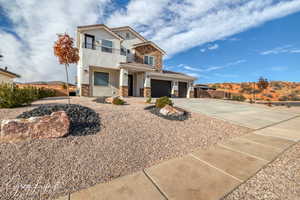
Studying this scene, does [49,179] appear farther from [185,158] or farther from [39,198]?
[185,158]

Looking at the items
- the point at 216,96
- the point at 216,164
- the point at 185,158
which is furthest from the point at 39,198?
the point at 216,96

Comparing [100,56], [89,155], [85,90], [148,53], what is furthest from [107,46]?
[89,155]

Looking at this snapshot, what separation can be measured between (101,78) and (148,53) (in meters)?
7.19

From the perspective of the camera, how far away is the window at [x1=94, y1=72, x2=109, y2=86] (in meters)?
13.2

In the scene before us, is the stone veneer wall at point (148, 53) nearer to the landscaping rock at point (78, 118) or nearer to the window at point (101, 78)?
the window at point (101, 78)

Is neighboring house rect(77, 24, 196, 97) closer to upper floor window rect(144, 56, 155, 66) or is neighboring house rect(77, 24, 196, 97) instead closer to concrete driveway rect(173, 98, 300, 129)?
upper floor window rect(144, 56, 155, 66)

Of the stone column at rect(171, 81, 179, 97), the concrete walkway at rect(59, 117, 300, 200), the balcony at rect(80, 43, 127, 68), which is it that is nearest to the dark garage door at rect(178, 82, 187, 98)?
the stone column at rect(171, 81, 179, 97)

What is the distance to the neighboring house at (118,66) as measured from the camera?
485 inches

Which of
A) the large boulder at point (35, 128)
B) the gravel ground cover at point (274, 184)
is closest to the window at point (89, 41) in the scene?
the large boulder at point (35, 128)

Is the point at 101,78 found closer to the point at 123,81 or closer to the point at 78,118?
the point at 123,81

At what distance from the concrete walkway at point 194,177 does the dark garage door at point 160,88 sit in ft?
41.9

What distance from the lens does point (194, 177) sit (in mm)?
2432

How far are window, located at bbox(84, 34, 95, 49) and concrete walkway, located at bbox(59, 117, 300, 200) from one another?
13.4 m

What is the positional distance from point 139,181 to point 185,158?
54.0 inches
